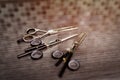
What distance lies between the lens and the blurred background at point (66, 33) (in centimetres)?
84

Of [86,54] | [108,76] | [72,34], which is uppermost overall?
[72,34]

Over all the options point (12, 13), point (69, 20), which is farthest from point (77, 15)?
point (12, 13)

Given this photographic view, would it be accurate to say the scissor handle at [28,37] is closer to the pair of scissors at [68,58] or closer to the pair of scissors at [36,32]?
the pair of scissors at [36,32]

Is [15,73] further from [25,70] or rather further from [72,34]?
[72,34]

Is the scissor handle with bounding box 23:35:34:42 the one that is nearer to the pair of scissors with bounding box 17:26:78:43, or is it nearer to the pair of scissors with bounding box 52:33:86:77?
the pair of scissors with bounding box 17:26:78:43

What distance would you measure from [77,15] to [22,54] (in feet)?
1.03

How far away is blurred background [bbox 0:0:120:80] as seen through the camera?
33.1 inches

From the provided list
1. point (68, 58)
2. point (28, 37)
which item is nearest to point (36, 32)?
point (28, 37)

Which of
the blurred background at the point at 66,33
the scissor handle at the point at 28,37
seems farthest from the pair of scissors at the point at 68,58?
the scissor handle at the point at 28,37

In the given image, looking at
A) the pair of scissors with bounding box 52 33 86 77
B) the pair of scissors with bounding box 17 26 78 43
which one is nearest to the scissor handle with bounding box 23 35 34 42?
the pair of scissors with bounding box 17 26 78 43

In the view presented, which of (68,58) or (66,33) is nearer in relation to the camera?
(68,58)

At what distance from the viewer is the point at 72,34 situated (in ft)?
3.24

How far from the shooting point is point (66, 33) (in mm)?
996

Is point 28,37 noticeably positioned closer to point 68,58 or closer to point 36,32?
point 36,32
